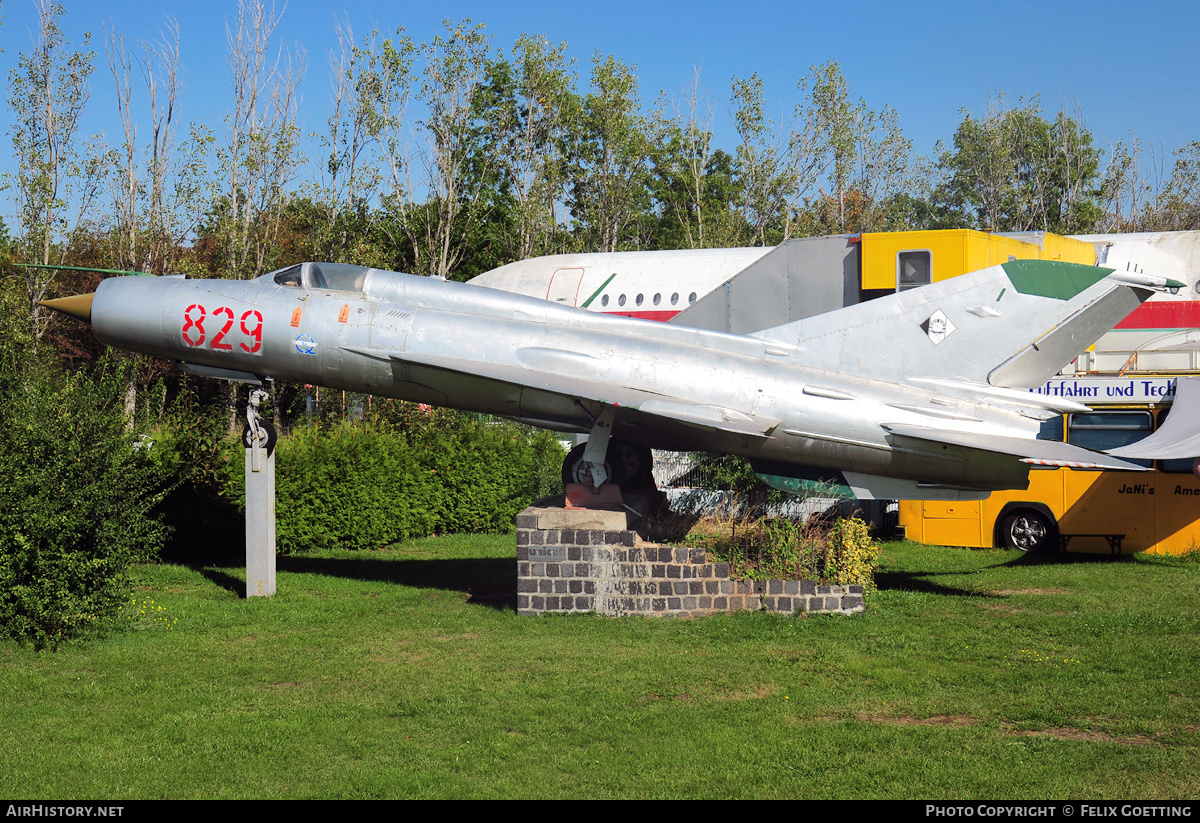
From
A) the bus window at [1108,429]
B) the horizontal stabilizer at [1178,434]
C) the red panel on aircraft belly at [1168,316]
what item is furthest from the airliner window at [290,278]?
the red panel on aircraft belly at [1168,316]

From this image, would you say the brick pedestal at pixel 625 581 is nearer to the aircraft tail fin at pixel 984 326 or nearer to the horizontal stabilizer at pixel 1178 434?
the aircraft tail fin at pixel 984 326

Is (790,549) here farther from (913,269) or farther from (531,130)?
(531,130)

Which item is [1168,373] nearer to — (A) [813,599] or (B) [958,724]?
(A) [813,599]

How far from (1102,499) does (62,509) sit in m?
15.7

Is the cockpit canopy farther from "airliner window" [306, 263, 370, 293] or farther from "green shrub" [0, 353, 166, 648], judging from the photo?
"green shrub" [0, 353, 166, 648]

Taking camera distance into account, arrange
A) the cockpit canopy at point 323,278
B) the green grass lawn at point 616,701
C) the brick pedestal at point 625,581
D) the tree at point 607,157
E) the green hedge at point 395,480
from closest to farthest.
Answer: the green grass lawn at point 616,701 → the brick pedestal at point 625,581 → the cockpit canopy at point 323,278 → the green hedge at point 395,480 → the tree at point 607,157

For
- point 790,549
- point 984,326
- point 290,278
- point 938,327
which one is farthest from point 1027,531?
point 290,278

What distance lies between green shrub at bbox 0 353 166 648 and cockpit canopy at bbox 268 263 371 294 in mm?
2936

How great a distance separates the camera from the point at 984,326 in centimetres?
1225

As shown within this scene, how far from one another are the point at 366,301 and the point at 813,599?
7300mm

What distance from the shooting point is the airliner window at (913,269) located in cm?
1844

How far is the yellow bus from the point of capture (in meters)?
15.5

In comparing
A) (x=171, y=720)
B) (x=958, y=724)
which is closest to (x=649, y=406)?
(x=958, y=724)

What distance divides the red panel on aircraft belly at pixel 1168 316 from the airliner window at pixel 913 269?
7900mm
